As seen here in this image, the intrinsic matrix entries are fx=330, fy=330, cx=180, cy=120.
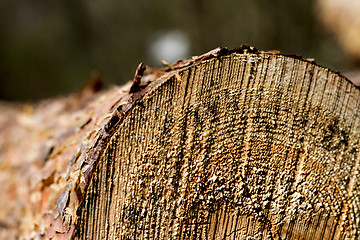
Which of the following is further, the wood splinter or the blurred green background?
the blurred green background

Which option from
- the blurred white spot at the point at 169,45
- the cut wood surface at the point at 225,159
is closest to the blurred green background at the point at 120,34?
the blurred white spot at the point at 169,45

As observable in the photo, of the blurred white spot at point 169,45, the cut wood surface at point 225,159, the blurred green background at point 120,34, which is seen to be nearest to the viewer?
the cut wood surface at point 225,159

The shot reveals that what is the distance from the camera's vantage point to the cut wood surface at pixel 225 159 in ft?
2.00

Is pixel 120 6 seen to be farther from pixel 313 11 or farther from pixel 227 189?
A: pixel 227 189

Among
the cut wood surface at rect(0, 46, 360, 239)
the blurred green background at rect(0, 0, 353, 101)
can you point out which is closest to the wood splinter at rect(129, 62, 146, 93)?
the cut wood surface at rect(0, 46, 360, 239)

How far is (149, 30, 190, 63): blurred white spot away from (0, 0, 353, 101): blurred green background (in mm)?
10

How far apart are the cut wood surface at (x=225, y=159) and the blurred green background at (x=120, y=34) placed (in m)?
2.47

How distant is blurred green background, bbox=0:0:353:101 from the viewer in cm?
310

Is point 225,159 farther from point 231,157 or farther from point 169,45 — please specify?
point 169,45

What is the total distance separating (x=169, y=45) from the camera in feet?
11.1

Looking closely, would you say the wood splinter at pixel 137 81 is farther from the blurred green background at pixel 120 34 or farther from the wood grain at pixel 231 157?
the blurred green background at pixel 120 34

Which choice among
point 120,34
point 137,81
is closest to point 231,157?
point 137,81

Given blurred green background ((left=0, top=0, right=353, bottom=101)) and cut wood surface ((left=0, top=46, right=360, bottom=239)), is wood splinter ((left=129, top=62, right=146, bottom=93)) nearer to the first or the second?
cut wood surface ((left=0, top=46, right=360, bottom=239))

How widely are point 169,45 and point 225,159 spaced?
2871 mm
